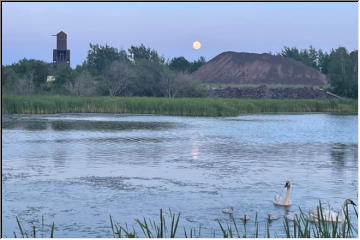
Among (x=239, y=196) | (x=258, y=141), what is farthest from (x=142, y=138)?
(x=239, y=196)

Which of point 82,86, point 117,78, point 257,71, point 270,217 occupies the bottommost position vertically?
point 270,217

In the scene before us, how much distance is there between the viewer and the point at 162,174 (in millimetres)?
17875

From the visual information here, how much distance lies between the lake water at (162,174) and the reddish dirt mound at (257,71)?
77473 millimetres

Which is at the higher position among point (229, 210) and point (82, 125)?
point (82, 125)

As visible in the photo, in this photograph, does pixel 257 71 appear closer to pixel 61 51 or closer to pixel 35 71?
pixel 61 51

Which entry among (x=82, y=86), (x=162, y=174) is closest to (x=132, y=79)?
(x=82, y=86)

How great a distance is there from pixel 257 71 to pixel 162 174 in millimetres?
103063

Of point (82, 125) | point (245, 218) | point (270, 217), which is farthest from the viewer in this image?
point (82, 125)

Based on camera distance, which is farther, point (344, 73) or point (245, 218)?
point (344, 73)

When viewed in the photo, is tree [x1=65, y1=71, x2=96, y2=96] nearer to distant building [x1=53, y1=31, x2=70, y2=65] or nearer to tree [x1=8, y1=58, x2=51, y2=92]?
tree [x1=8, y1=58, x2=51, y2=92]

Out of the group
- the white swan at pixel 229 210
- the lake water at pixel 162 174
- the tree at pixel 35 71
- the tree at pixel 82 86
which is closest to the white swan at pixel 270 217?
the lake water at pixel 162 174

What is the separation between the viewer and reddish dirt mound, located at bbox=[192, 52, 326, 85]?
10988 cm

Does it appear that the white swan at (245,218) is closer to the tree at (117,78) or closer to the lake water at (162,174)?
the lake water at (162,174)

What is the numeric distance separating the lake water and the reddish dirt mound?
254 feet
